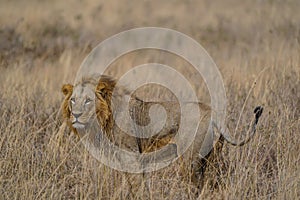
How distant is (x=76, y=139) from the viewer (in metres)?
5.79

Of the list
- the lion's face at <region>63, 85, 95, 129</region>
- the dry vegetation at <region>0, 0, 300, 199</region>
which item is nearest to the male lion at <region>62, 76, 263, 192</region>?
the lion's face at <region>63, 85, 95, 129</region>

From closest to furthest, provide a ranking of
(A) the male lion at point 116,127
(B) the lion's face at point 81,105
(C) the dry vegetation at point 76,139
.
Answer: (C) the dry vegetation at point 76,139 → (A) the male lion at point 116,127 → (B) the lion's face at point 81,105

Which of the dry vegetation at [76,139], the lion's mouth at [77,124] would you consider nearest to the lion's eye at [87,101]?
the lion's mouth at [77,124]

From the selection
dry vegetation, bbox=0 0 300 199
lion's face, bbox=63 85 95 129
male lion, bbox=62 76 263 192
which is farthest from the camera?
lion's face, bbox=63 85 95 129

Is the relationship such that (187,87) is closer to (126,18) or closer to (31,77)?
(31,77)

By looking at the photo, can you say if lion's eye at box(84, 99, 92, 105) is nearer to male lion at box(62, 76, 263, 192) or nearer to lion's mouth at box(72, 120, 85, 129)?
male lion at box(62, 76, 263, 192)

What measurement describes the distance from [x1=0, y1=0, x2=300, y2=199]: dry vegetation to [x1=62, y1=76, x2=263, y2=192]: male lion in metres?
0.19

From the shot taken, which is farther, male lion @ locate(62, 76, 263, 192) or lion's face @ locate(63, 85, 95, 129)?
lion's face @ locate(63, 85, 95, 129)

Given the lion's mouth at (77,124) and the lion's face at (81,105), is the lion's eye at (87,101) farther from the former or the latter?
the lion's mouth at (77,124)

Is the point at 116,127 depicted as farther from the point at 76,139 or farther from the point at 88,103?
the point at 76,139

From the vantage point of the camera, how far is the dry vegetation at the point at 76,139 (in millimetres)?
4625

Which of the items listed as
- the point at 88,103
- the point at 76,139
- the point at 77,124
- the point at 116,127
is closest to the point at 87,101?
the point at 88,103

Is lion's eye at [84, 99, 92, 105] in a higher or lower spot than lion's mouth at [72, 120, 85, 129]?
A: higher

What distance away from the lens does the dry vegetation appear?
4.62 m
